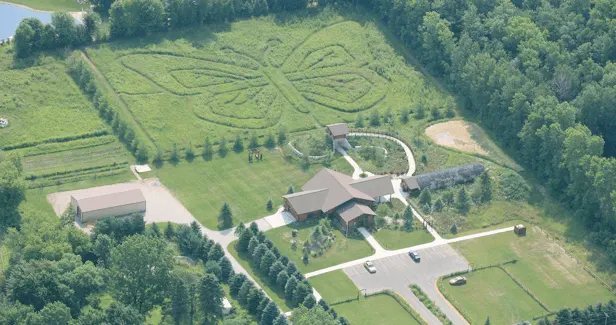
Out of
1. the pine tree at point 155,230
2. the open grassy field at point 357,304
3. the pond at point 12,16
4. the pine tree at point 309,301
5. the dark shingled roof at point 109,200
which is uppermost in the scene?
the pond at point 12,16

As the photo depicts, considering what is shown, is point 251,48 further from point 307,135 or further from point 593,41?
point 593,41

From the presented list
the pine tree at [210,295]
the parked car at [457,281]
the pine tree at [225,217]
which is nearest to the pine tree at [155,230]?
the pine tree at [225,217]

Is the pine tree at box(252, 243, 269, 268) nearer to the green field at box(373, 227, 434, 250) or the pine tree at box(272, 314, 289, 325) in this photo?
the pine tree at box(272, 314, 289, 325)

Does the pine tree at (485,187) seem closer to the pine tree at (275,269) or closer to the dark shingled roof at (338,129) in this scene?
the dark shingled roof at (338,129)

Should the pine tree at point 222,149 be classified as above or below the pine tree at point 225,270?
above

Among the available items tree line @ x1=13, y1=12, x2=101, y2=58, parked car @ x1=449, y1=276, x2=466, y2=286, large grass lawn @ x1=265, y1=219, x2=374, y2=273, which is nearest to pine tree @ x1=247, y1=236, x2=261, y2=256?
large grass lawn @ x1=265, y1=219, x2=374, y2=273

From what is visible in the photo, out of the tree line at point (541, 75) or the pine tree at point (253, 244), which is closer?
the pine tree at point (253, 244)

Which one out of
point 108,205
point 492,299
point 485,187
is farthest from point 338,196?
point 108,205

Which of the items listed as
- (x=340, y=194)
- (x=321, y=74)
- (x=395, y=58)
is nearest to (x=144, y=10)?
(x=321, y=74)
